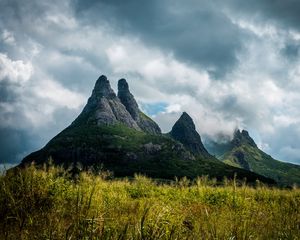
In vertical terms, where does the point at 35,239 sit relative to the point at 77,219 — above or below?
below

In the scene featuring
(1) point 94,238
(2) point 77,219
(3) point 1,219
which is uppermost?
(2) point 77,219

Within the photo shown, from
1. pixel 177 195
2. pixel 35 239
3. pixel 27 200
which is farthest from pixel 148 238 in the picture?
pixel 177 195

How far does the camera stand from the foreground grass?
16.3ft

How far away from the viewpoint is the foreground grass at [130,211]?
498 cm

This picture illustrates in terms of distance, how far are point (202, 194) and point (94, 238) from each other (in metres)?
15.2

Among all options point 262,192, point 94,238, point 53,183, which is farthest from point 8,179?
point 262,192

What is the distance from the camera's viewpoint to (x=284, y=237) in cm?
636

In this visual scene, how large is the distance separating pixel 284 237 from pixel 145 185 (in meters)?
15.3

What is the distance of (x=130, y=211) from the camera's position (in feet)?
22.8

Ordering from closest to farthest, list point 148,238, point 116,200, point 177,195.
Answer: point 148,238 < point 116,200 < point 177,195

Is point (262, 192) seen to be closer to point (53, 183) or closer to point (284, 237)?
point (53, 183)

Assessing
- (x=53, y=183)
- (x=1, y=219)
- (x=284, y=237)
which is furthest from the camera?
(x=53, y=183)

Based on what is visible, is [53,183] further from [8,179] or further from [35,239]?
[35,239]

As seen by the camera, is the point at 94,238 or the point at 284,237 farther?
the point at 284,237
